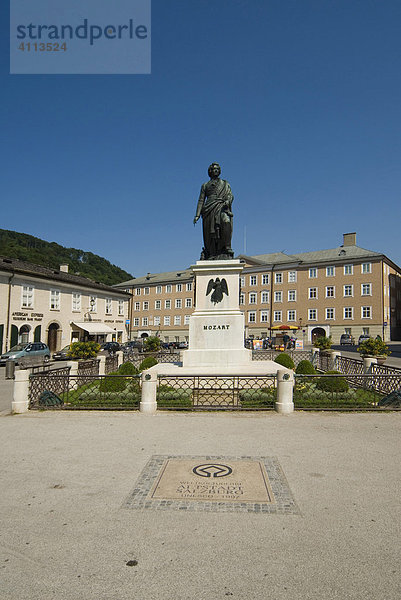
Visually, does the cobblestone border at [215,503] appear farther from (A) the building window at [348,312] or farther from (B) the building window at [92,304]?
(A) the building window at [348,312]

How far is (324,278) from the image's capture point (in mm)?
59562

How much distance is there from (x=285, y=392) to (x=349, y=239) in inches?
2312

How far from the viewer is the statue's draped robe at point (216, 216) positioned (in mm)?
15078

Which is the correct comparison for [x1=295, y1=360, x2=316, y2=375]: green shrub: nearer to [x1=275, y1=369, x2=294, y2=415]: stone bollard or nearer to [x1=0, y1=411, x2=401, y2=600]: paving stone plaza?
[x1=275, y1=369, x2=294, y2=415]: stone bollard

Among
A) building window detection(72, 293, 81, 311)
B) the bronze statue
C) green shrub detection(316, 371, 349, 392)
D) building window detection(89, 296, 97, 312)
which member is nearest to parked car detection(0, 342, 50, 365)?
building window detection(72, 293, 81, 311)

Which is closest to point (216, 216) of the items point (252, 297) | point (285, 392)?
point (285, 392)

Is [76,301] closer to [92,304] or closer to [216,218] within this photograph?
[92,304]

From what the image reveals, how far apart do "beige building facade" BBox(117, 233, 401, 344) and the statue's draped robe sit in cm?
3932

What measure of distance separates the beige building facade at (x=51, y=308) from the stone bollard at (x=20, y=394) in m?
24.8

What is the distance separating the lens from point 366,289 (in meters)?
55.4

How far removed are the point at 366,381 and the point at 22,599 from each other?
38.1 feet

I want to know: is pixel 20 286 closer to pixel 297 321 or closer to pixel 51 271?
pixel 51 271

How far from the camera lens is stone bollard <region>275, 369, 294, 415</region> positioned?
970 cm

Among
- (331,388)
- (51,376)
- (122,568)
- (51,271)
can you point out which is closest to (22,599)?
(122,568)
